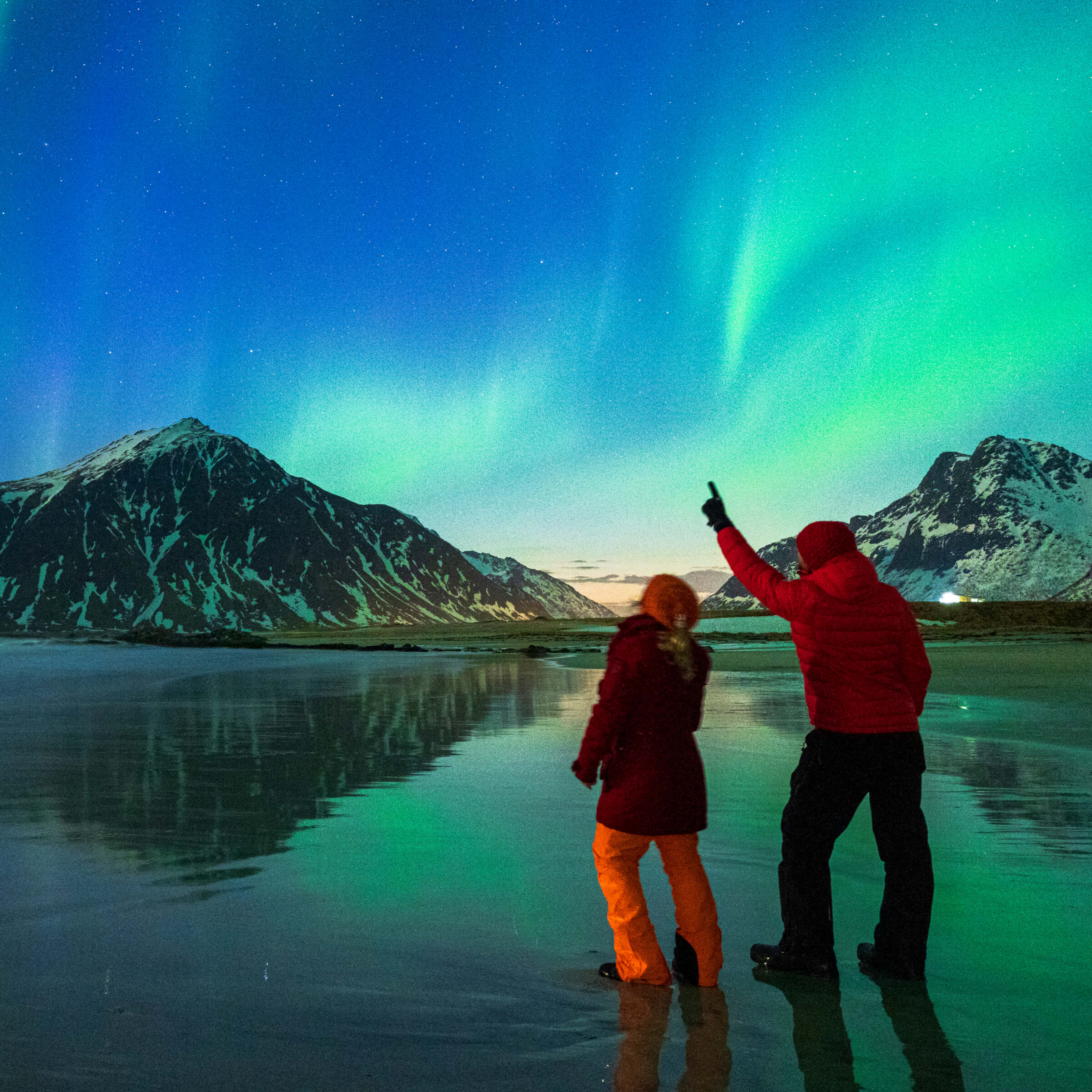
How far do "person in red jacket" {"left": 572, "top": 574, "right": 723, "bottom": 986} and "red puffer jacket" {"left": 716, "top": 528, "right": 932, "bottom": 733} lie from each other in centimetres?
65

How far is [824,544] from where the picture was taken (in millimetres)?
5508

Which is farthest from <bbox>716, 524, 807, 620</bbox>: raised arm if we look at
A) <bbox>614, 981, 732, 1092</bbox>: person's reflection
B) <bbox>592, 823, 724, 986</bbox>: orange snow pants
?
<bbox>614, 981, 732, 1092</bbox>: person's reflection

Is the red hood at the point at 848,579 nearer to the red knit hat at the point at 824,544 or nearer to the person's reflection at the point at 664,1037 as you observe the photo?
the red knit hat at the point at 824,544

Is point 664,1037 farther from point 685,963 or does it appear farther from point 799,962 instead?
point 799,962

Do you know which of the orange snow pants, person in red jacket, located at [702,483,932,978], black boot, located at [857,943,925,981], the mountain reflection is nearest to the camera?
the orange snow pants

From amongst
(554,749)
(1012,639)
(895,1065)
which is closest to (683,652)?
(895,1065)

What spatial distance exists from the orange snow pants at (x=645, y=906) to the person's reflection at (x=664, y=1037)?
11cm

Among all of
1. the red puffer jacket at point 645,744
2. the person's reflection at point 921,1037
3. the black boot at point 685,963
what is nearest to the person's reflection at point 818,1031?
the person's reflection at point 921,1037

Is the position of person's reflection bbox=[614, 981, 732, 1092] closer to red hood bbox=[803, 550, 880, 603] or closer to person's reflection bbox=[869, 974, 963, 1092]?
person's reflection bbox=[869, 974, 963, 1092]

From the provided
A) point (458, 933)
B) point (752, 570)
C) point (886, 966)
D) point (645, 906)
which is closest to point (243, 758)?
point (458, 933)

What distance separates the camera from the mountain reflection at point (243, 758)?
27.6 ft

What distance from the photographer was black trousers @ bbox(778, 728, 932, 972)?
5184 mm

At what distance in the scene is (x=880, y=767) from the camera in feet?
17.2

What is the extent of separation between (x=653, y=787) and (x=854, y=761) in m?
1.17
